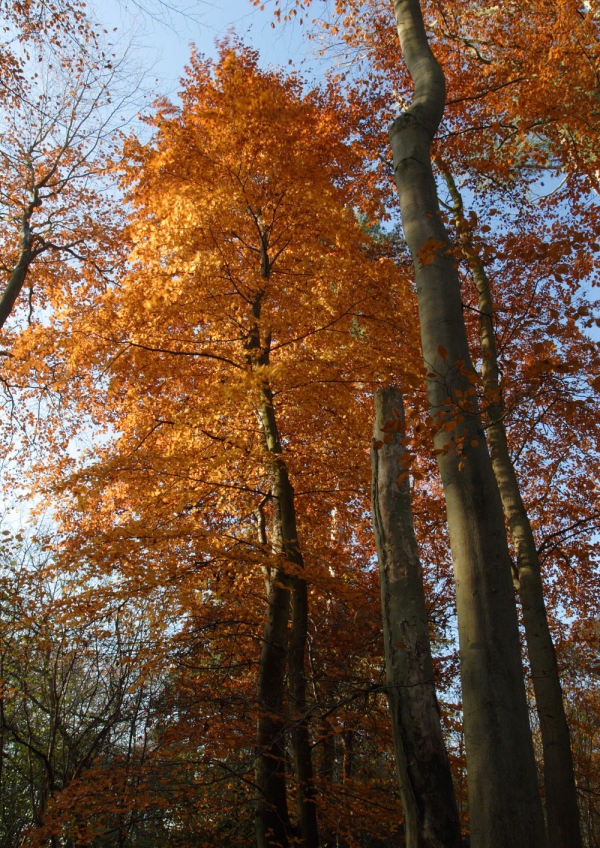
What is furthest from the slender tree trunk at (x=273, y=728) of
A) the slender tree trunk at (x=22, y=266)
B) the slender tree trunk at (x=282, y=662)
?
the slender tree trunk at (x=22, y=266)

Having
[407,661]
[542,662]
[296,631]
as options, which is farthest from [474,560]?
[542,662]

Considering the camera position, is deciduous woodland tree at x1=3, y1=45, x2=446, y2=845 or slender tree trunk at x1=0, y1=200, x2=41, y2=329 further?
slender tree trunk at x1=0, y1=200, x2=41, y2=329

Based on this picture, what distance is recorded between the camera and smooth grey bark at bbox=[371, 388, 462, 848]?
9.22ft

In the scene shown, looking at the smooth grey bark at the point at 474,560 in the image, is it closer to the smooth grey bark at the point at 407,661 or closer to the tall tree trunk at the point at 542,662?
the smooth grey bark at the point at 407,661

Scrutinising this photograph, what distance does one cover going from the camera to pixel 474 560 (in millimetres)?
2717

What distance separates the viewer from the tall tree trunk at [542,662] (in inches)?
219

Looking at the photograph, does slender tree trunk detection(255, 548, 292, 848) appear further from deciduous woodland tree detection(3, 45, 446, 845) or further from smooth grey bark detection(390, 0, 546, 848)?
smooth grey bark detection(390, 0, 546, 848)

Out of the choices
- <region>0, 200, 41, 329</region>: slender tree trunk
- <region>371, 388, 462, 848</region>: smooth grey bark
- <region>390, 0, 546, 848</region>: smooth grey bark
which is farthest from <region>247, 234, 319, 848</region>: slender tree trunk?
<region>0, 200, 41, 329</region>: slender tree trunk

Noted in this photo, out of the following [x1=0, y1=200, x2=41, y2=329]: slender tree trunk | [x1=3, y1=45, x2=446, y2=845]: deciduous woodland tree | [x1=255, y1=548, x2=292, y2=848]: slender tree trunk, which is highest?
[x1=0, y1=200, x2=41, y2=329]: slender tree trunk

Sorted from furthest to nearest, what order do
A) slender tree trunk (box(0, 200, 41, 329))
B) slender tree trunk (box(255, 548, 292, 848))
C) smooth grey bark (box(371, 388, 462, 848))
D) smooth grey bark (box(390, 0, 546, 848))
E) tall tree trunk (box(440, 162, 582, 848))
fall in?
slender tree trunk (box(0, 200, 41, 329))
tall tree trunk (box(440, 162, 582, 848))
slender tree trunk (box(255, 548, 292, 848))
smooth grey bark (box(371, 388, 462, 848))
smooth grey bark (box(390, 0, 546, 848))

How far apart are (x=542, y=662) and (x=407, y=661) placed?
157 inches

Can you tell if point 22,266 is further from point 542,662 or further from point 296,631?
point 542,662

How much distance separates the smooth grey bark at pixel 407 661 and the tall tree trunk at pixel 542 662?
134 centimetres

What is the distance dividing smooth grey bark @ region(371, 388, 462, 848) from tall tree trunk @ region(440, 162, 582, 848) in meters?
1.34
